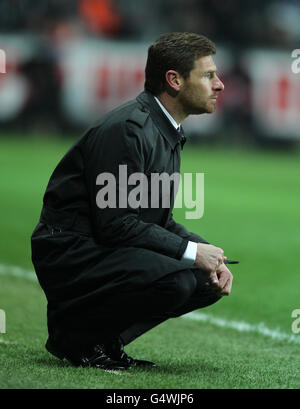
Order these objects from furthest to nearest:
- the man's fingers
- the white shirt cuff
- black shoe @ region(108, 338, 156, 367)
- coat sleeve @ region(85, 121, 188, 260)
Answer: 1. black shoe @ region(108, 338, 156, 367)
2. the man's fingers
3. the white shirt cuff
4. coat sleeve @ region(85, 121, 188, 260)

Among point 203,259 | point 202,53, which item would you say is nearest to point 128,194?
point 203,259

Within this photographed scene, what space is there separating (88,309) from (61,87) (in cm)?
1672

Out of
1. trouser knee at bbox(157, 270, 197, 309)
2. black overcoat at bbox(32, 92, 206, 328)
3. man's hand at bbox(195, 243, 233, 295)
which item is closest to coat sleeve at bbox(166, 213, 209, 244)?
black overcoat at bbox(32, 92, 206, 328)

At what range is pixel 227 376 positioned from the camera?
464cm

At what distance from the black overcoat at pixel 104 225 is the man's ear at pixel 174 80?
11 cm

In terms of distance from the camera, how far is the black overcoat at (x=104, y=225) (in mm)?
4387

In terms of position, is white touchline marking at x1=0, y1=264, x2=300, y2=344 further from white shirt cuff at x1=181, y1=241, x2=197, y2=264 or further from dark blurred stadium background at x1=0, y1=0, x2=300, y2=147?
dark blurred stadium background at x1=0, y1=0, x2=300, y2=147

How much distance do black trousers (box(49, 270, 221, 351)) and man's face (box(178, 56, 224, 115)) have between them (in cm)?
78

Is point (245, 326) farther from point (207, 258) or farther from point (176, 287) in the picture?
point (176, 287)

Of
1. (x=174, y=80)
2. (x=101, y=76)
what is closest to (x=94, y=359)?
(x=174, y=80)

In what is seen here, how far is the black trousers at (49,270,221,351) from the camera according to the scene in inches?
173

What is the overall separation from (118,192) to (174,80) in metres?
0.65

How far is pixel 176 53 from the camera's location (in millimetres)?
4559

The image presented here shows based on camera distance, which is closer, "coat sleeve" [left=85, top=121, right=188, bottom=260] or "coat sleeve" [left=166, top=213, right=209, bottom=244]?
"coat sleeve" [left=85, top=121, right=188, bottom=260]
